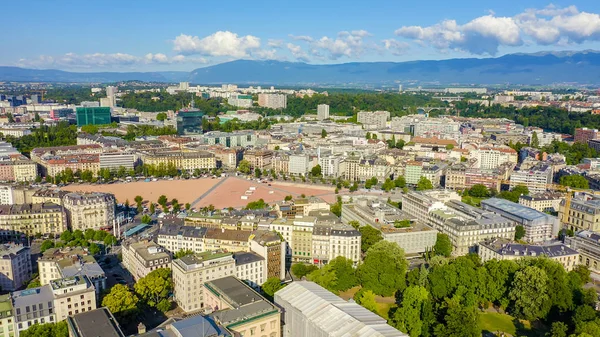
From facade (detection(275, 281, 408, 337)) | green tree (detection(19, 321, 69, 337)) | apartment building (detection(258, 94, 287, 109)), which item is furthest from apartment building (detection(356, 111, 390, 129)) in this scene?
green tree (detection(19, 321, 69, 337))

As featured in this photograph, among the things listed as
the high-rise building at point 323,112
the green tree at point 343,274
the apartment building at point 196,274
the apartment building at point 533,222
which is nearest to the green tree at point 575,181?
the apartment building at point 533,222

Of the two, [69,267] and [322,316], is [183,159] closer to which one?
[69,267]

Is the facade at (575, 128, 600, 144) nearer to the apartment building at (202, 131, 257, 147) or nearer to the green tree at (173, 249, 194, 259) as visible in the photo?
the apartment building at (202, 131, 257, 147)

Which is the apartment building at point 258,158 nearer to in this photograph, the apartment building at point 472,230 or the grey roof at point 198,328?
the apartment building at point 472,230

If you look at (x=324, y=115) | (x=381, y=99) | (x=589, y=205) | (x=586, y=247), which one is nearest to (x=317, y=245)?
(x=586, y=247)

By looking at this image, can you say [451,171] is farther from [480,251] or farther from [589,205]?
[480,251]

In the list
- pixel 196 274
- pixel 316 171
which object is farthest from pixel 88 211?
pixel 316 171
